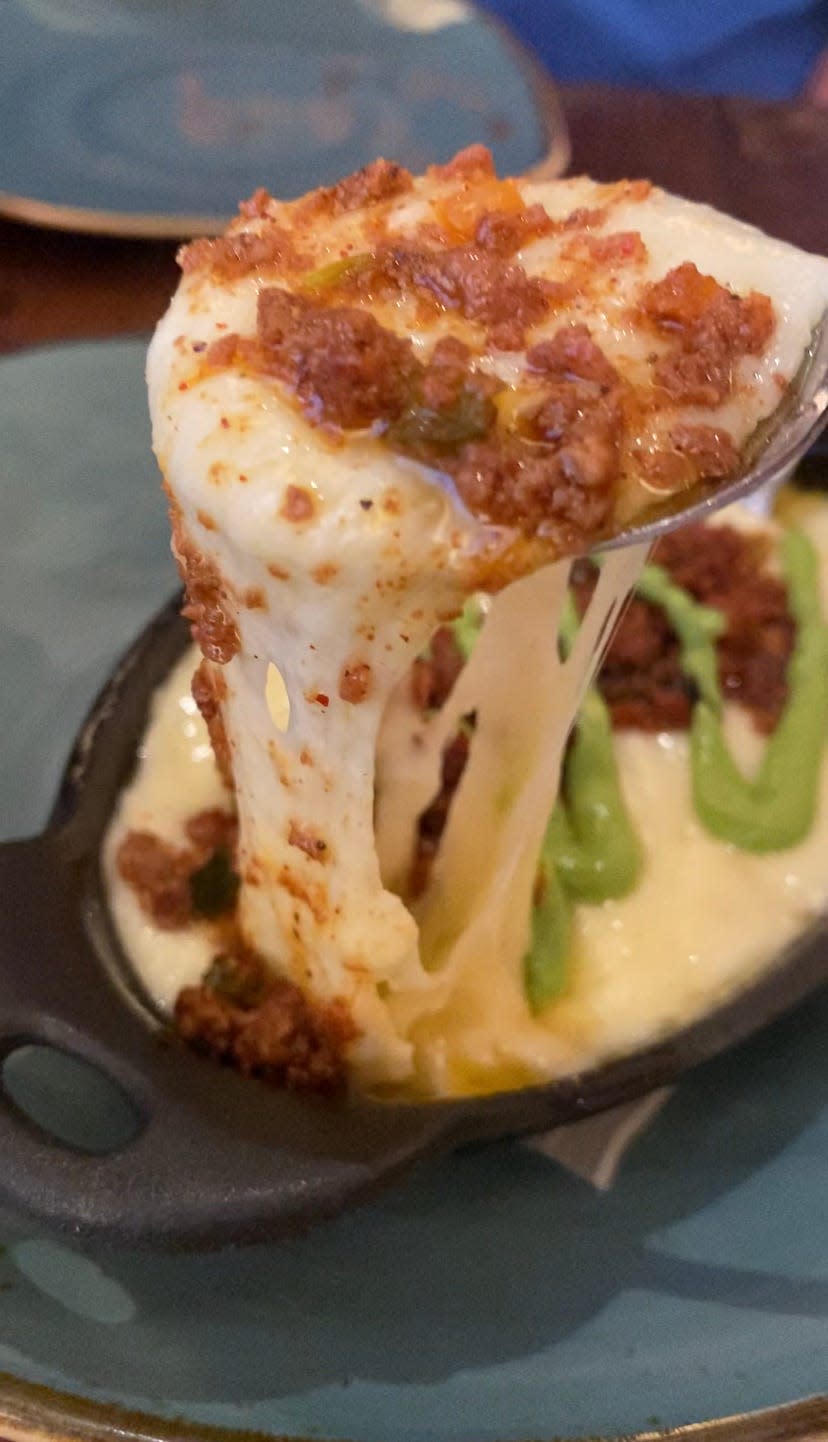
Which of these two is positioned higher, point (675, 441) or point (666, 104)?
point (675, 441)

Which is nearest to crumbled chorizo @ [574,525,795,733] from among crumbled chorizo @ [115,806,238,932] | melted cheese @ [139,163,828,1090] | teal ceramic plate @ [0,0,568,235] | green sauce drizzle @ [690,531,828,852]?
green sauce drizzle @ [690,531,828,852]

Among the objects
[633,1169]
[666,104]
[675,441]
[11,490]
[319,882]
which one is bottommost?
[633,1169]

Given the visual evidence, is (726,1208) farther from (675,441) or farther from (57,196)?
(57,196)

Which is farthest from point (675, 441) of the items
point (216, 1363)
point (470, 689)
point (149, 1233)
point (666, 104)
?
point (666, 104)

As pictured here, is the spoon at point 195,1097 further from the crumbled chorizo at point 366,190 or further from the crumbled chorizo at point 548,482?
the crumbled chorizo at point 366,190

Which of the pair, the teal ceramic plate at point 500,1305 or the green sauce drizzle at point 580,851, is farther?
the green sauce drizzle at point 580,851

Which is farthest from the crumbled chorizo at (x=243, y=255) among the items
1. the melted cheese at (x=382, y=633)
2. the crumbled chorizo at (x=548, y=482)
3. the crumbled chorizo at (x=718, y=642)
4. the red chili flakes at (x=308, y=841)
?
the crumbled chorizo at (x=718, y=642)

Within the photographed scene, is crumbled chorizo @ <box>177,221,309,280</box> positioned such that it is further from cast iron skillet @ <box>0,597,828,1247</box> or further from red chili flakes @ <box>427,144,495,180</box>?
cast iron skillet @ <box>0,597,828,1247</box>
